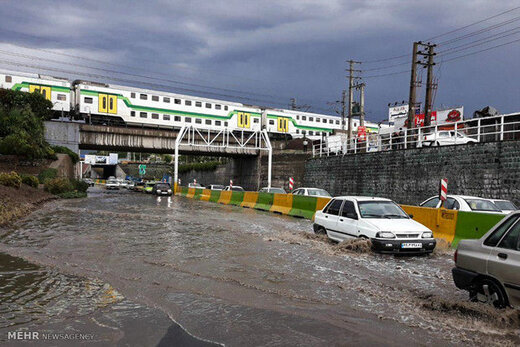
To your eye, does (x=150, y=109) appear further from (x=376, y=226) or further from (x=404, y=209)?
(x=376, y=226)

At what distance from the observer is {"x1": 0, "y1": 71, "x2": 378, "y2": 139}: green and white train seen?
36.6 metres

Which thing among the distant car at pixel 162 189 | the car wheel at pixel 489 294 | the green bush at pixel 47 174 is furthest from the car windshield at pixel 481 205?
the distant car at pixel 162 189

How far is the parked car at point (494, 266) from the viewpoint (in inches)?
192

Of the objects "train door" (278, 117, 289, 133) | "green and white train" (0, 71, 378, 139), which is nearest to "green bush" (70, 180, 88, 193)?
"green and white train" (0, 71, 378, 139)

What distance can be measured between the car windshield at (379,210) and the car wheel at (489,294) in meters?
4.79

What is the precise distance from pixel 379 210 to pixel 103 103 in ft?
107

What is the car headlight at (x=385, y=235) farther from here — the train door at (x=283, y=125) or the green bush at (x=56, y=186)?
the train door at (x=283, y=125)

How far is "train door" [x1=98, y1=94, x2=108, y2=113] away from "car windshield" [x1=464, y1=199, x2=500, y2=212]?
3280 centimetres

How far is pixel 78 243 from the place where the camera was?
10531 mm

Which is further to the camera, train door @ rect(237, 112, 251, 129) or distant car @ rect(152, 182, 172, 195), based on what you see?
train door @ rect(237, 112, 251, 129)

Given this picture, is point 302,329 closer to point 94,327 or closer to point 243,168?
point 94,327

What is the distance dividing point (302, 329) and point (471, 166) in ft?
57.1

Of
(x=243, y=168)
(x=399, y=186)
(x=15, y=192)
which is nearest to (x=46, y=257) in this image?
(x=15, y=192)

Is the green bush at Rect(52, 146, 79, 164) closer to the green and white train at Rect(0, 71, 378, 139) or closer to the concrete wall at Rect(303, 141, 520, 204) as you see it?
the green and white train at Rect(0, 71, 378, 139)
